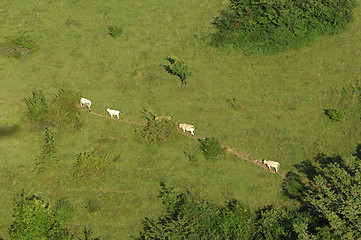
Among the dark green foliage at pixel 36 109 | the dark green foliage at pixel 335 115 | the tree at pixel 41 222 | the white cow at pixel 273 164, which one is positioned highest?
the dark green foliage at pixel 335 115

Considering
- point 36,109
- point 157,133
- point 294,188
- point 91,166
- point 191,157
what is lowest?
point 91,166

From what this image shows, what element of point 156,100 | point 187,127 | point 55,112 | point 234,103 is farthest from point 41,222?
point 234,103

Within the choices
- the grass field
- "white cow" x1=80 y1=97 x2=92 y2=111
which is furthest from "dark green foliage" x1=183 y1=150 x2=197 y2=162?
"white cow" x1=80 y1=97 x2=92 y2=111

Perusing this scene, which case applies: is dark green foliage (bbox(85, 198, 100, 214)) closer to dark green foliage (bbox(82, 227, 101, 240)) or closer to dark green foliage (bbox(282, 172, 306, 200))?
dark green foliage (bbox(82, 227, 101, 240))

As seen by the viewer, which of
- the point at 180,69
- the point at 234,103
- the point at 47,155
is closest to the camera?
the point at 47,155

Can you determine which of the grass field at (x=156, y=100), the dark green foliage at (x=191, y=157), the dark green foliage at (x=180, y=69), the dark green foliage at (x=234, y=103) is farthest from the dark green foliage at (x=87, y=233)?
the dark green foliage at (x=180, y=69)

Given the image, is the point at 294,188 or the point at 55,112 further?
the point at 55,112

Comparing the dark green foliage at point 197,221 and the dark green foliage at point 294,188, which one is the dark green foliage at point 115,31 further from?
the dark green foliage at point 294,188

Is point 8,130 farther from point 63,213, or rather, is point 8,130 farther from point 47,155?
point 63,213
